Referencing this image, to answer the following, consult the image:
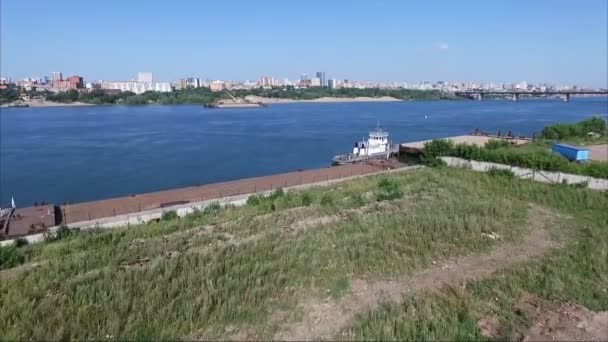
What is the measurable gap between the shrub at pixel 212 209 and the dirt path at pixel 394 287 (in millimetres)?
8492

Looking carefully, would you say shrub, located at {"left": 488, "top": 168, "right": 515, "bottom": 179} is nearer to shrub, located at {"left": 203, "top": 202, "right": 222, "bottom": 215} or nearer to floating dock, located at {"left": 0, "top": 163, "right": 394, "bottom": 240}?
floating dock, located at {"left": 0, "top": 163, "right": 394, "bottom": 240}

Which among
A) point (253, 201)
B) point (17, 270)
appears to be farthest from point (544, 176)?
point (17, 270)

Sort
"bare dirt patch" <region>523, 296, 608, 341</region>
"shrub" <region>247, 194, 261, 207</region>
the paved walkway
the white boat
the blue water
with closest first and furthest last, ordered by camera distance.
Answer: "bare dirt patch" <region>523, 296, 608, 341</region> < "shrub" <region>247, 194, 261, 207</region> < the paved walkway < the blue water < the white boat

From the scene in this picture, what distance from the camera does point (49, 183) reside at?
28.9 meters

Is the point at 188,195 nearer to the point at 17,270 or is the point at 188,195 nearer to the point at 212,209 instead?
the point at 212,209

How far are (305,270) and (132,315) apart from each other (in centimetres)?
307

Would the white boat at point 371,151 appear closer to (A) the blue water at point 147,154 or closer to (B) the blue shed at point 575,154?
(A) the blue water at point 147,154

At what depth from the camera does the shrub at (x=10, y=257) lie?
975cm

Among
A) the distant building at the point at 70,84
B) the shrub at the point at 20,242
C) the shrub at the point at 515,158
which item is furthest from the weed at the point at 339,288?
the distant building at the point at 70,84

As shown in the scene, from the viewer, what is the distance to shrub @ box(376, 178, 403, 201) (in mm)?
15648

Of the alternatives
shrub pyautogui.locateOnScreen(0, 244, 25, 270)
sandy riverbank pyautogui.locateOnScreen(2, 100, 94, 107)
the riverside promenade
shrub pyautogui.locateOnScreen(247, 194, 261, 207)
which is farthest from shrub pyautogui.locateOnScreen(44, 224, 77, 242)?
sandy riverbank pyautogui.locateOnScreen(2, 100, 94, 107)

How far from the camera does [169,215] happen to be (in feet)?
50.1

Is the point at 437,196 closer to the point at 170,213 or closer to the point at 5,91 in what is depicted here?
the point at 170,213

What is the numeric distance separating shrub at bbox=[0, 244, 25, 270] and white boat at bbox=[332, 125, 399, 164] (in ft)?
75.3
